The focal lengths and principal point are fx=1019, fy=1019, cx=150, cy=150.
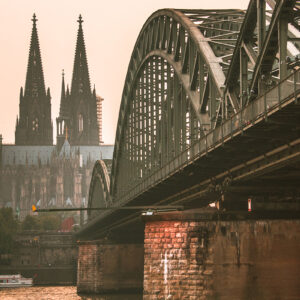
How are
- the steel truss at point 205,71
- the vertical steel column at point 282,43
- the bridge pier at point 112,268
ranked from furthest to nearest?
the bridge pier at point 112,268, the steel truss at point 205,71, the vertical steel column at point 282,43

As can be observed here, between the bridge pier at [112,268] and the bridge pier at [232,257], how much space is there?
169 ft

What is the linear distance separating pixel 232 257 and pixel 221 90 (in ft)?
28.9

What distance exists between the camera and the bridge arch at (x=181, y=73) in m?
49.1

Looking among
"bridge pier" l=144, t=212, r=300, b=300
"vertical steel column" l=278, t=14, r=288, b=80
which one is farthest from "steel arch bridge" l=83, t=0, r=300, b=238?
"bridge pier" l=144, t=212, r=300, b=300

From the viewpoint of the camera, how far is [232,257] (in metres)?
38.2

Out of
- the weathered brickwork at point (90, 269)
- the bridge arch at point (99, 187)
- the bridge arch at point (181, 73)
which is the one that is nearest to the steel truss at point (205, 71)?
the bridge arch at point (181, 73)

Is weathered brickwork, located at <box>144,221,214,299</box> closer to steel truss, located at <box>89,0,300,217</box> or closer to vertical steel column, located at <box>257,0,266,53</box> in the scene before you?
steel truss, located at <box>89,0,300,217</box>

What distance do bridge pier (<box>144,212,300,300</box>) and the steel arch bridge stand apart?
243 cm

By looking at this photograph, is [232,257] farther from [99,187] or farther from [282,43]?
[99,187]

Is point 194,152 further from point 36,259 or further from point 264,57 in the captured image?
point 36,259

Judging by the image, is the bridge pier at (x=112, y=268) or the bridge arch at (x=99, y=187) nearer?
the bridge pier at (x=112, y=268)

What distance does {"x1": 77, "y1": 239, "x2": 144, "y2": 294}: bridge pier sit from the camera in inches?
3661

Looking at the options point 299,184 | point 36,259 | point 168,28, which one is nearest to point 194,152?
point 299,184

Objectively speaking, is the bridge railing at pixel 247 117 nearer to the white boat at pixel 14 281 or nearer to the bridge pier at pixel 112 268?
the bridge pier at pixel 112 268
